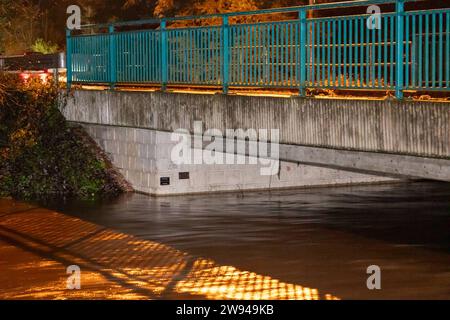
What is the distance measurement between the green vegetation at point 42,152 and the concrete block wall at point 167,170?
414mm

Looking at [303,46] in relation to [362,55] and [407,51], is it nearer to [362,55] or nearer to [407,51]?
[362,55]

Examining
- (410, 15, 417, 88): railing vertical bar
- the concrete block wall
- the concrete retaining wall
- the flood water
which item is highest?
(410, 15, 417, 88): railing vertical bar

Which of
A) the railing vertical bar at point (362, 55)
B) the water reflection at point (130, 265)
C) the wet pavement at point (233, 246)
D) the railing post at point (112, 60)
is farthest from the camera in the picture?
the railing post at point (112, 60)

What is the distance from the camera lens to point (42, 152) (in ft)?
65.9

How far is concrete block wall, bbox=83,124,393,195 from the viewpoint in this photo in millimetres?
19359

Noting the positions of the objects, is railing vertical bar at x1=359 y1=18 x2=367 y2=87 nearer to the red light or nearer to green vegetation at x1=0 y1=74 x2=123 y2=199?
green vegetation at x1=0 y1=74 x2=123 y2=199

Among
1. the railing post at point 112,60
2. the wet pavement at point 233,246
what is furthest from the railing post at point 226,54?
the railing post at point 112,60

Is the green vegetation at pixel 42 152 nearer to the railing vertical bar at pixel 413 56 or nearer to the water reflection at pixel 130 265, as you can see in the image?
the water reflection at pixel 130 265

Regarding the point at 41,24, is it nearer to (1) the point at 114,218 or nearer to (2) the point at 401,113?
(1) the point at 114,218

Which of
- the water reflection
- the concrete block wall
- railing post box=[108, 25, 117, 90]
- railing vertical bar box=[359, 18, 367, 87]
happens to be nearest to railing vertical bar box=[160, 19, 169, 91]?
railing post box=[108, 25, 117, 90]

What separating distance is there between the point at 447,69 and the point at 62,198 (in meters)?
10.3

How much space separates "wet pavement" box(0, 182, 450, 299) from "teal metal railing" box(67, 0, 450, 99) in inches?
85.6

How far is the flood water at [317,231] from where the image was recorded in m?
11.4

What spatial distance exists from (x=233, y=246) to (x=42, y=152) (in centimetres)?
761
